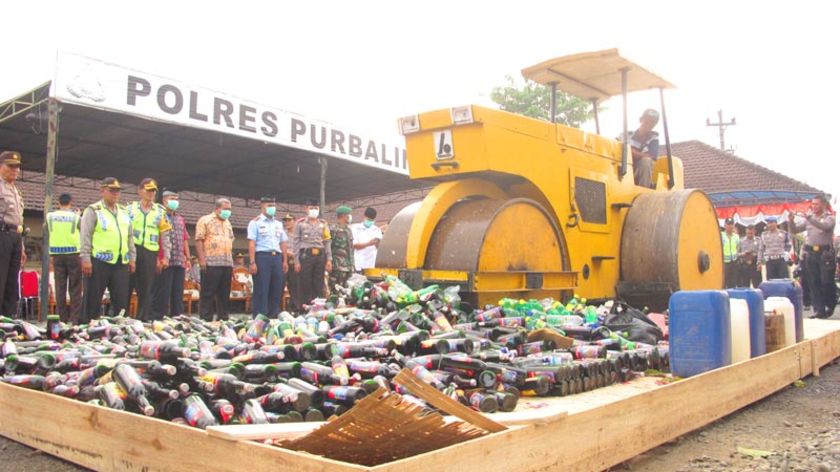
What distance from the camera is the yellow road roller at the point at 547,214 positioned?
6305 millimetres

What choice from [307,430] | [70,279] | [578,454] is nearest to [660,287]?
A: [578,454]

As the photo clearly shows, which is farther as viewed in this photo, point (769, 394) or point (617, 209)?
point (617, 209)

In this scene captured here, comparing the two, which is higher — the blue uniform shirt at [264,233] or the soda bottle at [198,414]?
the blue uniform shirt at [264,233]

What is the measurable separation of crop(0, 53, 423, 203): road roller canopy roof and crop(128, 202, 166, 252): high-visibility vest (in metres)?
3.65

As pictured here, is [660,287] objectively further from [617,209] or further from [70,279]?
[70,279]

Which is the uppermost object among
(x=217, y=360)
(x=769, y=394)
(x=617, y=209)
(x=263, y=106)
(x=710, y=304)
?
(x=263, y=106)

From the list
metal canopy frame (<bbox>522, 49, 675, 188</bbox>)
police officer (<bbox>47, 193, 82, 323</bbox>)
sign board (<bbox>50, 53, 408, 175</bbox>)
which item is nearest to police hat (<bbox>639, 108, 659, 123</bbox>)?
metal canopy frame (<bbox>522, 49, 675, 188</bbox>)

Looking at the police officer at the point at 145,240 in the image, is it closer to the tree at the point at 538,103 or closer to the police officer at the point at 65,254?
the police officer at the point at 65,254

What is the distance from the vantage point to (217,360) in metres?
4.33

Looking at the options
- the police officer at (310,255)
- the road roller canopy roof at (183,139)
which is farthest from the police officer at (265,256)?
the road roller canopy roof at (183,139)

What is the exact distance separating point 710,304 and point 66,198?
909cm

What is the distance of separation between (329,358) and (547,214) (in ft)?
10.7

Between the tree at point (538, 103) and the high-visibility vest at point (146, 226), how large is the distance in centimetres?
2692

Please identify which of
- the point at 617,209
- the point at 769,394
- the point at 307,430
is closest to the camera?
the point at 307,430
